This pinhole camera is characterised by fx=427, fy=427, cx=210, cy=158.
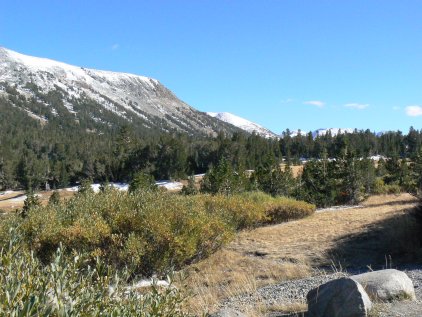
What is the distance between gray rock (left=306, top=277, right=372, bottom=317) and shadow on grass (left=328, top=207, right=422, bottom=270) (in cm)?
434

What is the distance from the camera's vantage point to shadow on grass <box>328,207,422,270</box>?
1229 centimetres

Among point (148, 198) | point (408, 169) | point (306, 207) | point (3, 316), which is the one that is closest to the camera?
point (3, 316)

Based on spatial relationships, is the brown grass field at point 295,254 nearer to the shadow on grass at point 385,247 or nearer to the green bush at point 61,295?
the shadow on grass at point 385,247

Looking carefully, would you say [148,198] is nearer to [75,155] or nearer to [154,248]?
[154,248]

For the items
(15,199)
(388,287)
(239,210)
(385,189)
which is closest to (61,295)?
(388,287)

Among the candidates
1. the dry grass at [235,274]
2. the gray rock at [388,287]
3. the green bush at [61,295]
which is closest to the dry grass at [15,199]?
the dry grass at [235,274]

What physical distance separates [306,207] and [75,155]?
10869cm

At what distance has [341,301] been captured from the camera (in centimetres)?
697

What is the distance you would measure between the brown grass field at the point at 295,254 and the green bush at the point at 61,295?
541 centimetres

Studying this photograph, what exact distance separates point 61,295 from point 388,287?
6.48 m

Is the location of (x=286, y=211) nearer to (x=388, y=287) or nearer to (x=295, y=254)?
(x=295, y=254)

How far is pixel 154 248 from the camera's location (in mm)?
15391

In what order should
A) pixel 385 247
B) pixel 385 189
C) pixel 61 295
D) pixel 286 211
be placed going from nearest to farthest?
1. pixel 61 295
2. pixel 385 247
3. pixel 286 211
4. pixel 385 189

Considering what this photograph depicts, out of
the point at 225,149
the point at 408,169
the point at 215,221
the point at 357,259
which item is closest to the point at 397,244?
the point at 357,259
